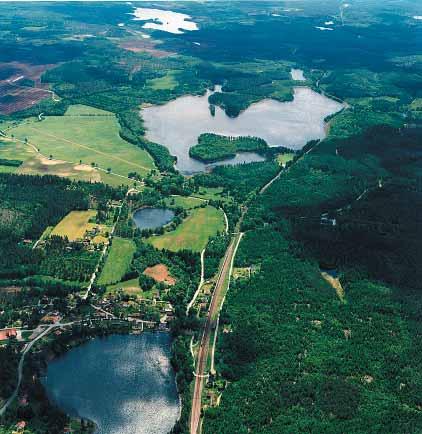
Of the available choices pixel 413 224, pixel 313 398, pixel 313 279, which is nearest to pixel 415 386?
pixel 313 398

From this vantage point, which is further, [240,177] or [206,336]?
[240,177]

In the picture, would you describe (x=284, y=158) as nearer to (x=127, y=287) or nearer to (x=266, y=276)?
(x=266, y=276)

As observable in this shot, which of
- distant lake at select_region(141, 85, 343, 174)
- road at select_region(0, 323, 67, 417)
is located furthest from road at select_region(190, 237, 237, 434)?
distant lake at select_region(141, 85, 343, 174)

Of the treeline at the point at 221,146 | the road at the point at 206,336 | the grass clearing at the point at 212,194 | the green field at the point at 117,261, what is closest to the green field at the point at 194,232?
the green field at the point at 117,261

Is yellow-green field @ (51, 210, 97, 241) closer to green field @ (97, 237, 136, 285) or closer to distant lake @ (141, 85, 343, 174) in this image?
green field @ (97, 237, 136, 285)

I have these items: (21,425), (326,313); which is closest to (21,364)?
(21,425)

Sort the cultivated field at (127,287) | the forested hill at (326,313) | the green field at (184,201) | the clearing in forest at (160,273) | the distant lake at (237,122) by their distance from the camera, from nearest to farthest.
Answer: the forested hill at (326,313), the cultivated field at (127,287), the clearing in forest at (160,273), the green field at (184,201), the distant lake at (237,122)

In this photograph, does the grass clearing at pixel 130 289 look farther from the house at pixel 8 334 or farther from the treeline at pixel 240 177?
the treeline at pixel 240 177
